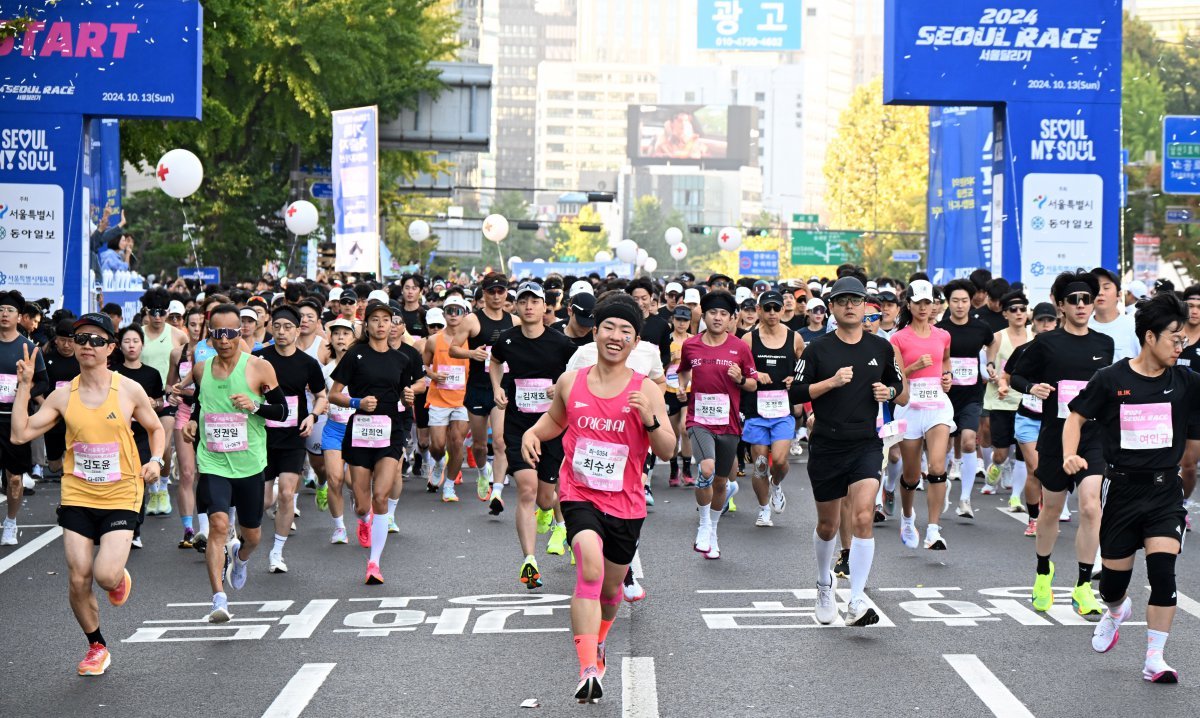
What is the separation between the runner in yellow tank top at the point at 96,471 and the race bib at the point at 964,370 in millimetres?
7823

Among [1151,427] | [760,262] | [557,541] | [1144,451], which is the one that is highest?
[760,262]

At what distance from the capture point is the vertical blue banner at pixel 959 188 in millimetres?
36469

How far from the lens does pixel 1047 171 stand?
2391 cm

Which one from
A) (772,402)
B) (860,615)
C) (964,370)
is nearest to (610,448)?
(860,615)

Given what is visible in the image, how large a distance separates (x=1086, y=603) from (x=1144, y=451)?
5.54 feet

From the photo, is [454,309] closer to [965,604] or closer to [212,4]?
[965,604]

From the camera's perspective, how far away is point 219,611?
32.3 ft

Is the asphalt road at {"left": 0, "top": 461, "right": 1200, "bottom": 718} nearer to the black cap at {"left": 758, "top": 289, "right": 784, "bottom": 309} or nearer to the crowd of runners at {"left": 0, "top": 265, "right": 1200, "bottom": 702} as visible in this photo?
the crowd of runners at {"left": 0, "top": 265, "right": 1200, "bottom": 702}

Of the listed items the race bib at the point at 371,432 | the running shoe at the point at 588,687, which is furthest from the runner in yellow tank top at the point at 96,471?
the race bib at the point at 371,432

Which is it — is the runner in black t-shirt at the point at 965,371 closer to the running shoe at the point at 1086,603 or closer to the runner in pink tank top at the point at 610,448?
the running shoe at the point at 1086,603

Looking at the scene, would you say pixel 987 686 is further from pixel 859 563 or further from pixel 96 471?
pixel 96 471

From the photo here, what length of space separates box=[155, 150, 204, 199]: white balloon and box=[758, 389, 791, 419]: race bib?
12787 mm

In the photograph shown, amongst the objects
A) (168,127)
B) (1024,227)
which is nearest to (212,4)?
(168,127)

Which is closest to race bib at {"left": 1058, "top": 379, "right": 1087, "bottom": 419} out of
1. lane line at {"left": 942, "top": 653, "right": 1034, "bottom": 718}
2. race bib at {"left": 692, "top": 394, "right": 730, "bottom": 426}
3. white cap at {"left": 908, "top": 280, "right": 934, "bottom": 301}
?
white cap at {"left": 908, "top": 280, "right": 934, "bottom": 301}
